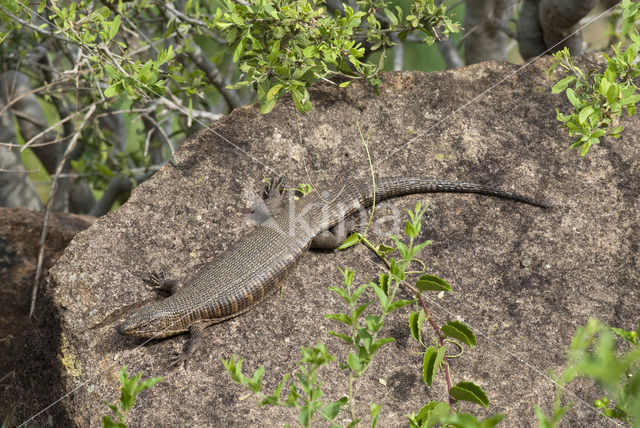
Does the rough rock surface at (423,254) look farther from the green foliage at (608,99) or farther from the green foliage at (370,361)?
the green foliage at (608,99)

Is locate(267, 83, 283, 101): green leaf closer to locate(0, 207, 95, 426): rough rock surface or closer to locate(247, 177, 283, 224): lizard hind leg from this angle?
locate(247, 177, 283, 224): lizard hind leg

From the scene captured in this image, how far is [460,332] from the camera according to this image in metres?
3.79

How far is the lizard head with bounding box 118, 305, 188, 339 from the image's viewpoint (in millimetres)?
4242

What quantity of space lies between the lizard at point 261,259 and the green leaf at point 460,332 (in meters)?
1.36

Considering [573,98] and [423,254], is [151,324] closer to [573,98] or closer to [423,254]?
[423,254]

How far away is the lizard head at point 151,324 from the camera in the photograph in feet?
13.9

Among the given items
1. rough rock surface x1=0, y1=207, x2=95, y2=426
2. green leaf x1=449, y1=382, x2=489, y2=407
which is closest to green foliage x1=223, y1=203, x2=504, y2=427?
green leaf x1=449, y1=382, x2=489, y2=407

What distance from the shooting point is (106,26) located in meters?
4.84

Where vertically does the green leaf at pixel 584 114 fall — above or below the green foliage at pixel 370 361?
above

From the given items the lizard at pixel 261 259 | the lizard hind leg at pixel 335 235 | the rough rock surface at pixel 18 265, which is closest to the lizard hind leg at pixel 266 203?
the lizard at pixel 261 259

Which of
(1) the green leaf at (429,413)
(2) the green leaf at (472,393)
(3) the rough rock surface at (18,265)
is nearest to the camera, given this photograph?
(1) the green leaf at (429,413)

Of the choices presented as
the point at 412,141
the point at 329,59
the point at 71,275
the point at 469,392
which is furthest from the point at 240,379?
the point at 412,141

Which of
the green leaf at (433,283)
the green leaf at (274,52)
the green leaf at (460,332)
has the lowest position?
the green leaf at (460,332)

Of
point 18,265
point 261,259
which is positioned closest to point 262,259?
point 261,259
